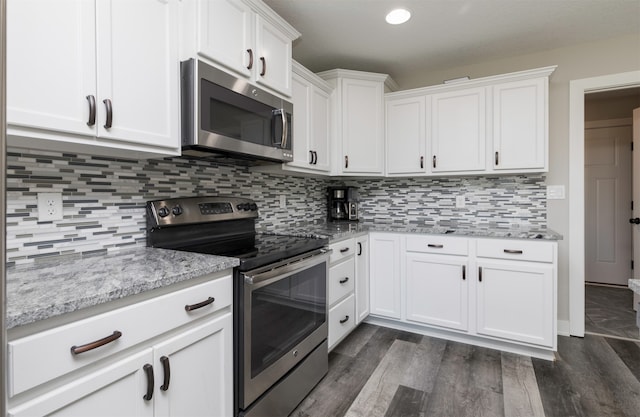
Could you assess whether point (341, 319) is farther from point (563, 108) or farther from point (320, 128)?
point (563, 108)

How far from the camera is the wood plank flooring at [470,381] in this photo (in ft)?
5.52

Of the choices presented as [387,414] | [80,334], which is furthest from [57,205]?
[387,414]

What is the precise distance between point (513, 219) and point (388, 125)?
1351mm

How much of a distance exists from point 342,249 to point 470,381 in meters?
1.12

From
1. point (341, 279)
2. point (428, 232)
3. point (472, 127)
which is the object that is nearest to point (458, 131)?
point (472, 127)

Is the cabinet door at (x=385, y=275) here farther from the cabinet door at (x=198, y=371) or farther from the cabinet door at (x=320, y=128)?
the cabinet door at (x=198, y=371)

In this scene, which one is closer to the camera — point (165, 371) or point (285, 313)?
point (165, 371)

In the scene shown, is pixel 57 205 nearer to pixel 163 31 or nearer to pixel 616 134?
pixel 163 31

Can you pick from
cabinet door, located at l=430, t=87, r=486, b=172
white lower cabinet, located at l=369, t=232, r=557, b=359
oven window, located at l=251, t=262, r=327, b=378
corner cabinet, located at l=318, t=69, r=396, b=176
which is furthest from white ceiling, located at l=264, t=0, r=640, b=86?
oven window, located at l=251, t=262, r=327, b=378

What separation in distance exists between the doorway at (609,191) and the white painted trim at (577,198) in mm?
1623

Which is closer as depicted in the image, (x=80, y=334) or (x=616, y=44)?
(x=80, y=334)

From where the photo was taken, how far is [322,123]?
263 cm

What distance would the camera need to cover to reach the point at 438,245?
2.48 m

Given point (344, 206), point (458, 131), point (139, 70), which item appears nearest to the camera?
point (139, 70)
